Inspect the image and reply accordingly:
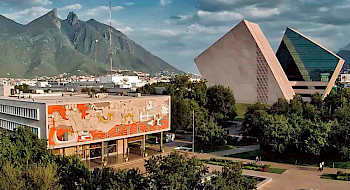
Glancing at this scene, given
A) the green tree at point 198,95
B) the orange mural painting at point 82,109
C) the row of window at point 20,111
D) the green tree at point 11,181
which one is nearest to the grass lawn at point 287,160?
the orange mural painting at point 82,109

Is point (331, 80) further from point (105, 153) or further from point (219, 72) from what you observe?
point (105, 153)

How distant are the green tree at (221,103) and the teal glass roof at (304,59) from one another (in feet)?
101

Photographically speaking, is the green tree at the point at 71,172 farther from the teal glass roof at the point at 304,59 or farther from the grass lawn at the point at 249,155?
the teal glass roof at the point at 304,59

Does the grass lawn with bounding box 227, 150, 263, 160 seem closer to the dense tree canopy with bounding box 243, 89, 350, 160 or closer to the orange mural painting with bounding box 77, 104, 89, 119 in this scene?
the dense tree canopy with bounding box 243, 89, 350, 160

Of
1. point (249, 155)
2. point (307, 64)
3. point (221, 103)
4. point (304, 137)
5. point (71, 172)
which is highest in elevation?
point (307, 64)

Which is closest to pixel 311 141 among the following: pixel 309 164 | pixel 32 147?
pixel 309 164

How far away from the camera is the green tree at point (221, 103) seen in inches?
2115

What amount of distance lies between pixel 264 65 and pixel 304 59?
14542 millimetres

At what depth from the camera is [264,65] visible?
69.1m

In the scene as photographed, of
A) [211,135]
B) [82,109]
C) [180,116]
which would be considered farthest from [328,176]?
[180,116]

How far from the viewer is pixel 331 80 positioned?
7488 centimetres

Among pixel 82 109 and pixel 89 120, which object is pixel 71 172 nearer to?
pixel 82 109

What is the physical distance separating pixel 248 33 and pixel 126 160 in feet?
149

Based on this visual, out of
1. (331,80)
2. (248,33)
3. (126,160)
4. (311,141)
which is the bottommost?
(126,160)
